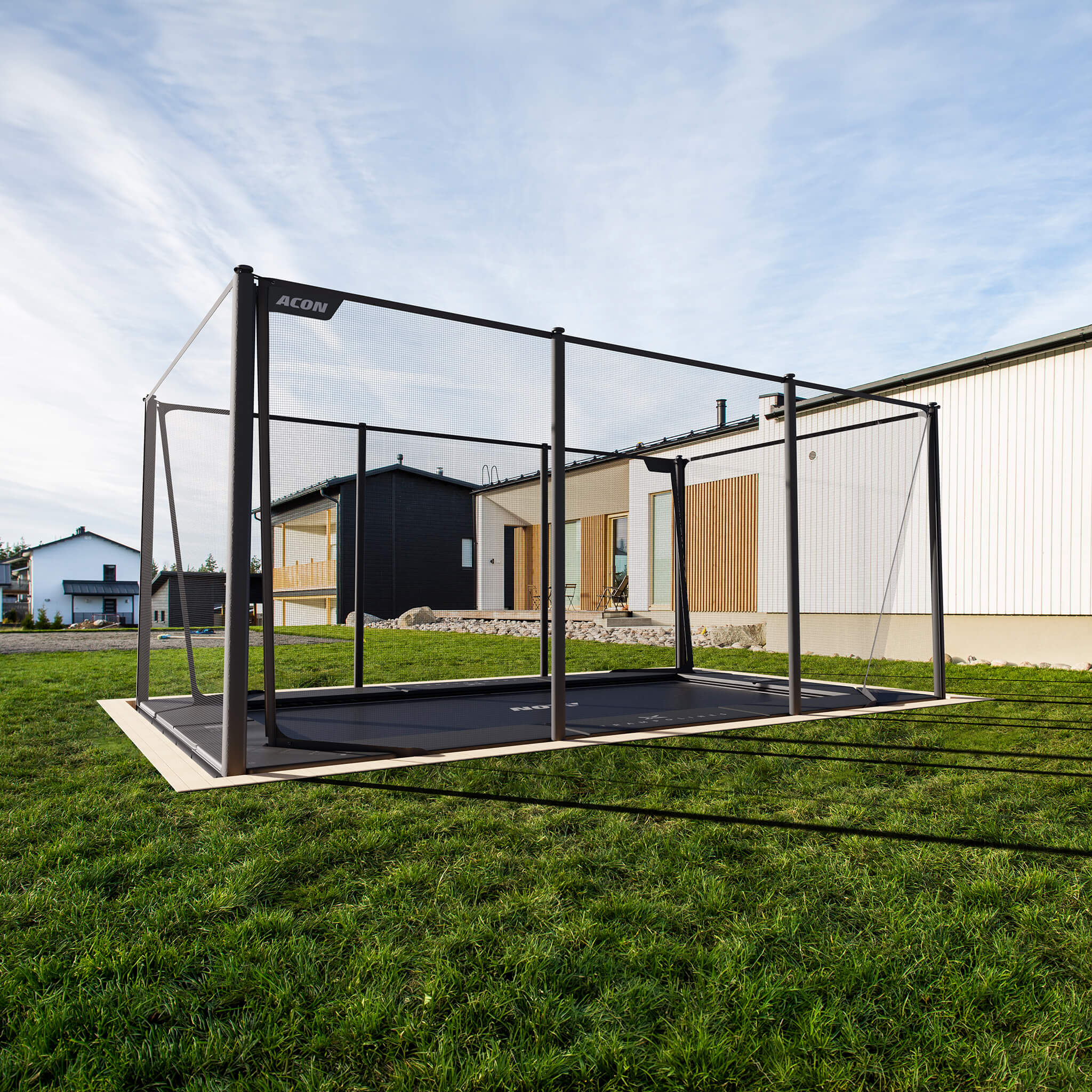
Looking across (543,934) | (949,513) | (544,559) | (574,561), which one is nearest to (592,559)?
(574,561)

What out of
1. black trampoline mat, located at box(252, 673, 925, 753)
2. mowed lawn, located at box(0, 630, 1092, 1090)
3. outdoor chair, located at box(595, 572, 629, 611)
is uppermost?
outdoor chair, located at box(595, 572, 629, 611)

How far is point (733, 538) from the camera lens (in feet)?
35.1

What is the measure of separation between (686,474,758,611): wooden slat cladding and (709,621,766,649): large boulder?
341 millimetres

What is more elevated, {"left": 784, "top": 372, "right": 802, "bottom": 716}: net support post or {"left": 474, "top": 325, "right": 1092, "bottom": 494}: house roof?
{"left": 474, "top": 325, "right": 1092, "bottom": 494}: house roof

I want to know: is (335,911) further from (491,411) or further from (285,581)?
(285,581)

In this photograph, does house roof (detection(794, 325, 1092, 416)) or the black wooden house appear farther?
house roof (detection(794, 325, 1092, 416))

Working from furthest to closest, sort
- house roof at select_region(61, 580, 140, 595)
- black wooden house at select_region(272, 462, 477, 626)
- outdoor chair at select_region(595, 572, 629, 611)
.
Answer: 1. house roof at select_region(61, 580, 140, 595)
2. outdoor chair at select_region(595, 572, 629, 611)
3. black wooden house at select_region(272, 462, 477, 626)

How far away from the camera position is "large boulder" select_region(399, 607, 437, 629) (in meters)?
11.1

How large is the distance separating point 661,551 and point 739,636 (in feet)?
7.04

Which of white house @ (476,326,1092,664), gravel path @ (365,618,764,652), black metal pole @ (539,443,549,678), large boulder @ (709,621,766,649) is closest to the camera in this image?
black metal pole @ (539,443,549,678)

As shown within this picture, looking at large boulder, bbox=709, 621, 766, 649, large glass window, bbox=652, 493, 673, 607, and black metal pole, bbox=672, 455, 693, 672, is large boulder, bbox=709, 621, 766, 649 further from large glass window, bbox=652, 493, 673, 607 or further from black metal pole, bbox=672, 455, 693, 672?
black metal pole, bbox=672, 455, 693, 672

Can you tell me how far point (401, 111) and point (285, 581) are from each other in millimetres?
4222

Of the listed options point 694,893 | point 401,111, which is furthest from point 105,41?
point 694,893

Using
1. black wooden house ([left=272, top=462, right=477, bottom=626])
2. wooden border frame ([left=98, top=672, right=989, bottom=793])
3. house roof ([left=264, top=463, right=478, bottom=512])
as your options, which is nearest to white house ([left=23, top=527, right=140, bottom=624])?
black wooden house ([left=272, top=462, right=477, bottom=626])
